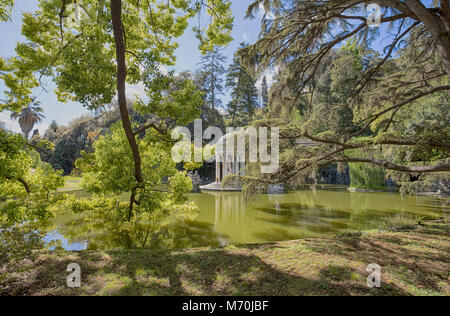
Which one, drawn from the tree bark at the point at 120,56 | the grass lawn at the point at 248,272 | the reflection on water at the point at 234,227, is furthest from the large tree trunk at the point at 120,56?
the reflection on water at the point at 234,227

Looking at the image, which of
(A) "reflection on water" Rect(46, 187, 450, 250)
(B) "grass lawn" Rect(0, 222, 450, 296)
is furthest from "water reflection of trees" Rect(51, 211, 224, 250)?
(B) "grass lawn" Rect(0, 222, 450, 296)

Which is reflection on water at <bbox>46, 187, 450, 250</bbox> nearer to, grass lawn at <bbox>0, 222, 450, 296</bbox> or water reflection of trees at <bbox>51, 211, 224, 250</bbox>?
water reflection of trees at <bbox>51, 211, 224, 250</bbox>

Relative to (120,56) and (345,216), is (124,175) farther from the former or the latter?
(345,216)

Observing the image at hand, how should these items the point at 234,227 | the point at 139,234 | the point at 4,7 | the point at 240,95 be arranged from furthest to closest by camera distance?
the point at 240,95, the point at 234,227, the point at 139,234, the point at 4,7

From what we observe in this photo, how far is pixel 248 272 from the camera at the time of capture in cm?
323

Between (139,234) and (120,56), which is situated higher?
(120,56)

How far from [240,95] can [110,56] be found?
2495 centimetres

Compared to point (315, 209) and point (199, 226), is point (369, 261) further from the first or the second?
point (315, 209)

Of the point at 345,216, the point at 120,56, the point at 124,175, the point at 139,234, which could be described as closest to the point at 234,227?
the point at 139,234

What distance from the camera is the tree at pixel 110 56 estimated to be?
3.64 metres

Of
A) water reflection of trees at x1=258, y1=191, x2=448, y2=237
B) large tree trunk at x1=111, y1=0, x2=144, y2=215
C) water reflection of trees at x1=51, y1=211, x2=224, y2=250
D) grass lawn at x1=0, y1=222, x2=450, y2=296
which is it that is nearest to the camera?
grass lawn at x1=0, y1=222, x2=450, y2=296

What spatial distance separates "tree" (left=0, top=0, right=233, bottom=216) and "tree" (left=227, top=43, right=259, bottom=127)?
22.2 metres

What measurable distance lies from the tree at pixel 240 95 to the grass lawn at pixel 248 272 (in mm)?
23728

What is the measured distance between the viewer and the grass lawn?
2.68 metres
